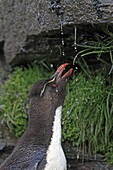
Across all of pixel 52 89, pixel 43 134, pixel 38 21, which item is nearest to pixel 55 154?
pixel 43 134

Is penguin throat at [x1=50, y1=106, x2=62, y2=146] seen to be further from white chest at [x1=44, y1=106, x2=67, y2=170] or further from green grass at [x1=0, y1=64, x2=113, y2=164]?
green grass at [x1=0, y1=64, x2=113, y2=164]

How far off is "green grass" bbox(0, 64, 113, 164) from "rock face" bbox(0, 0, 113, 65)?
545 millimetres

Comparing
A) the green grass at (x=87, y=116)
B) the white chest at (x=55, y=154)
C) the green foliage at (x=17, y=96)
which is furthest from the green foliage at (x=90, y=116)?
the white chest at (x=55, y=154)

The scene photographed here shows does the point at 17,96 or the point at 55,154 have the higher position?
the point at 17,96

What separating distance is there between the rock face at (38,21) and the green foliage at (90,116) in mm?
619

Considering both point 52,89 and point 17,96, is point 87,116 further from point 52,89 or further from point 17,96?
point 17,96

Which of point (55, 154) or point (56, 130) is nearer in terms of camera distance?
point (55, 154)

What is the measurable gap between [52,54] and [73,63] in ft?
1.01

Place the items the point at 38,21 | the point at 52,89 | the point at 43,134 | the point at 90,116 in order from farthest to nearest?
the point at 90,116 < the point at 38,21 < the point at 52,89 < the point at 43,134

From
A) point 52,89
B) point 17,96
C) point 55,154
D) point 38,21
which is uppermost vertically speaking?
point 38,21

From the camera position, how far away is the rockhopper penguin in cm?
486

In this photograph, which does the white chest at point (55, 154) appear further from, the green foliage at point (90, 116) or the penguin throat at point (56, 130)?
the green foliage at point (90, 116)

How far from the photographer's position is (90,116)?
5.77m

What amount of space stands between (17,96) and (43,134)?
1.59m
